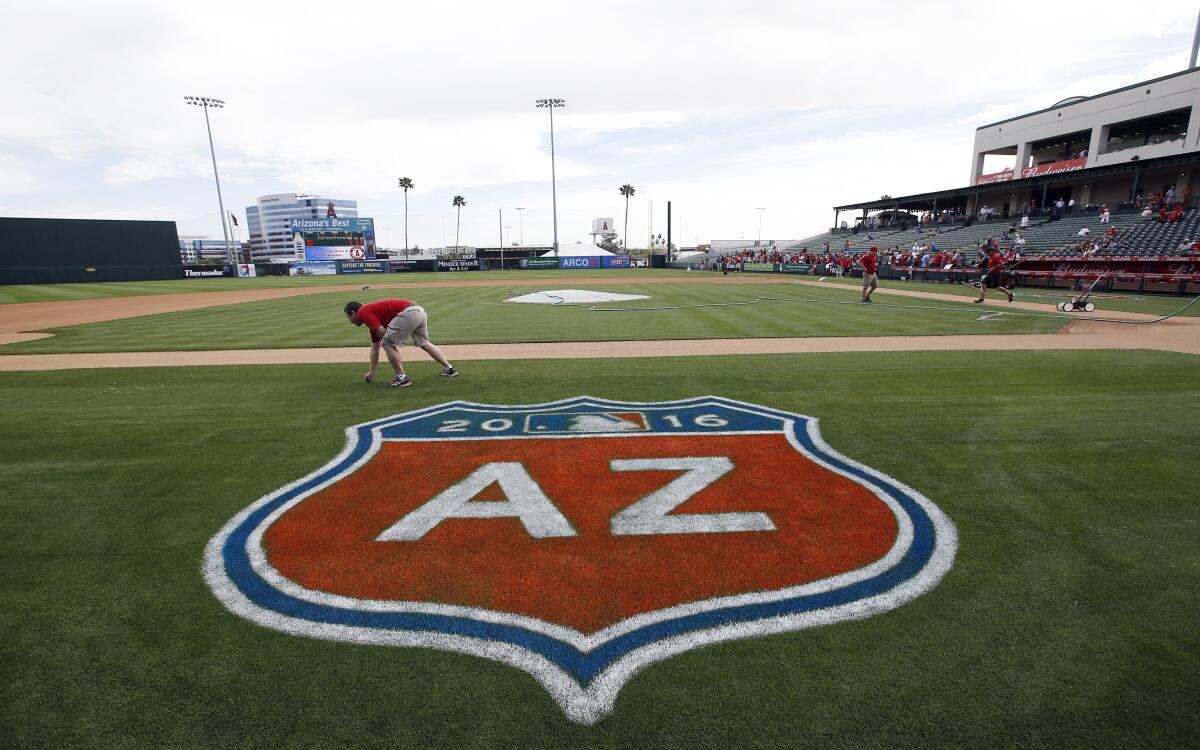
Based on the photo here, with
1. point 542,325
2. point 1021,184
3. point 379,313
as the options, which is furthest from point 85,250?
point 1021,184

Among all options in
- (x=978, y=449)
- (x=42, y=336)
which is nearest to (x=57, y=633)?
(x=978, y=449)

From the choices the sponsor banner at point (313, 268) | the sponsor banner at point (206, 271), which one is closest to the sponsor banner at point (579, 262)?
the sponsor banner at point (313, 268)

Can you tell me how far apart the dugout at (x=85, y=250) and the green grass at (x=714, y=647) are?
5624 centimetres

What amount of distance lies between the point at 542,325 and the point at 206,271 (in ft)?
189

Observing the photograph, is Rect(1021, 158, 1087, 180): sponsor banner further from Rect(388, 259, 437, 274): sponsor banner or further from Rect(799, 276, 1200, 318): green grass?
Rect(388, 259, 437, 274): sponsor banner

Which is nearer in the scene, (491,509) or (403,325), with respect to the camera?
(491,509)

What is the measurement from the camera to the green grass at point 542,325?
13.3 meters

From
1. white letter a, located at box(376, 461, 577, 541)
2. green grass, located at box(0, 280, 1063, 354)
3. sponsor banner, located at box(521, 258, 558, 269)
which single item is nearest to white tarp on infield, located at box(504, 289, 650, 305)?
green grass, located at box(0, 280, 1063, 354)

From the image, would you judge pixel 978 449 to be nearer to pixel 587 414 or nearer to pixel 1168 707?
pixel 1168 707

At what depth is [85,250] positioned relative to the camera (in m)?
50.8

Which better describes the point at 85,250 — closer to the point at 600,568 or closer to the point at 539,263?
the point at 539,263

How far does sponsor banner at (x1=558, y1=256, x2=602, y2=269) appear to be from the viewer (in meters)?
68.2

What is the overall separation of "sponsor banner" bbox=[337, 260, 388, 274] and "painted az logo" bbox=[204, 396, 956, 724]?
6689 centimetres

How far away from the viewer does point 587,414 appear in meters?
6.95
